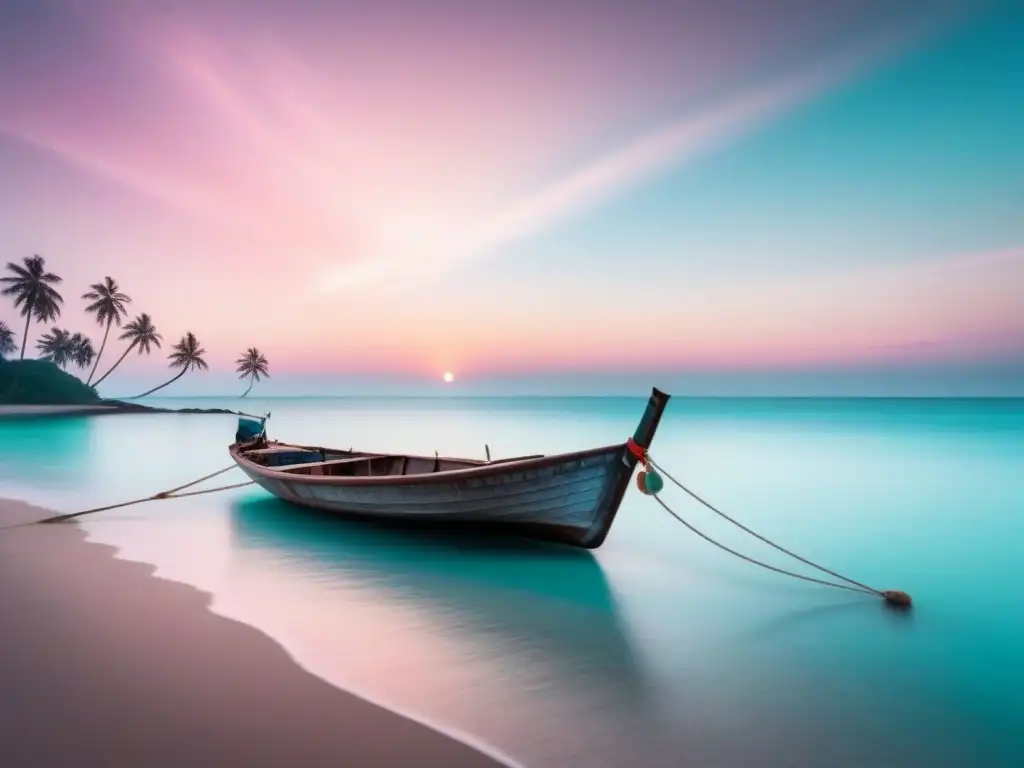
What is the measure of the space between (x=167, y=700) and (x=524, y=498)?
16.8 ft

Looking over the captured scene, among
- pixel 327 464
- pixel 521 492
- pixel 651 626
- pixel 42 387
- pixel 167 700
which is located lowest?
pixel 651 626

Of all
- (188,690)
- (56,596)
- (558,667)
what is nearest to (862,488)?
(558,667)

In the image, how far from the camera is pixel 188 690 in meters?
4.76

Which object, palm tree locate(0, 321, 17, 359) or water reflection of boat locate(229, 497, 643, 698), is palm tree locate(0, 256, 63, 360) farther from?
water reflection of boat locate(229, 497, 643, 698)

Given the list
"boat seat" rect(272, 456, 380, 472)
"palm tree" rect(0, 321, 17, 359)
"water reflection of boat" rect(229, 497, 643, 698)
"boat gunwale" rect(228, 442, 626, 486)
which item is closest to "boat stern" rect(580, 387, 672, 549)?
"boat gunwale" rect(228, 442, 626, 486)

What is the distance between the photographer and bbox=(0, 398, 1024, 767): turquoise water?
459cm

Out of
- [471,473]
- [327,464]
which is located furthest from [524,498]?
[327,464]

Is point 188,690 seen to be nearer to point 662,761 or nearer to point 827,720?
point 662,761

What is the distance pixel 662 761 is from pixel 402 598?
15.1 ft

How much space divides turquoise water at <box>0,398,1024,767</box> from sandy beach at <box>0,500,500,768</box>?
40cm

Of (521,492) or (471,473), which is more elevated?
(471,473)

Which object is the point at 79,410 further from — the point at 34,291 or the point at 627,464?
the point at 627,464

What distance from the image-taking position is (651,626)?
7.01m

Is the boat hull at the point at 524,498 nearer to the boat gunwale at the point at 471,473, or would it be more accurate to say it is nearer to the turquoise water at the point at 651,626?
the boat gunwale at the point at 471,473
